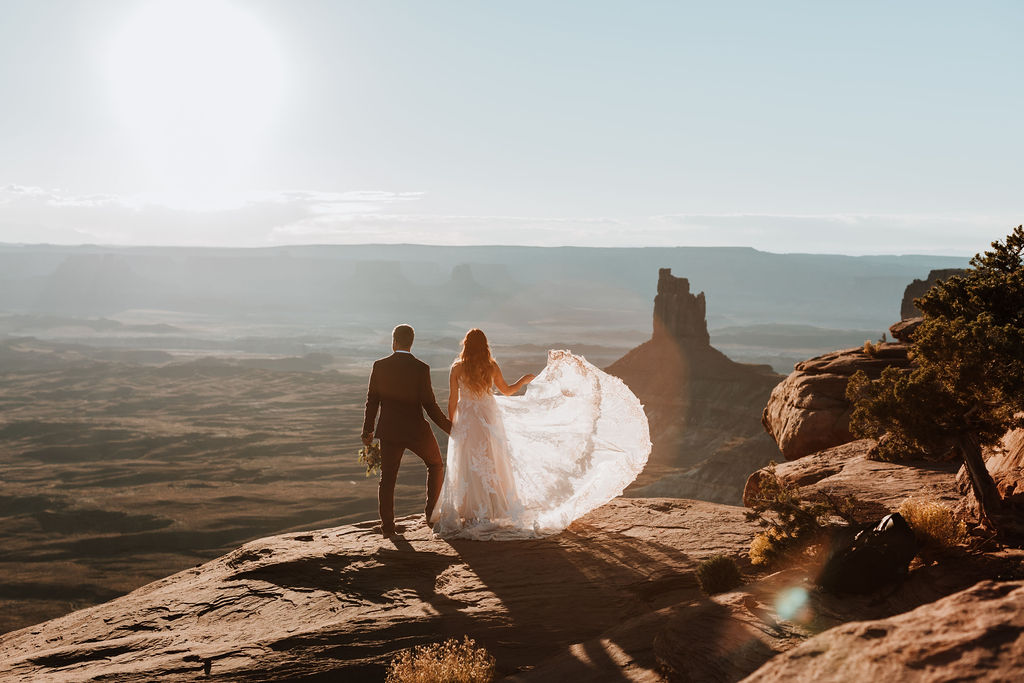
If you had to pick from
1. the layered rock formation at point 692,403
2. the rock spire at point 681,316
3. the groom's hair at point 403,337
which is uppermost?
the groom's hair at point 403,337

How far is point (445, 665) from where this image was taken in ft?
20.8

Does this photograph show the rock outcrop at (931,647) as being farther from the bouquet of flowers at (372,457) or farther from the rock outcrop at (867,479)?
the bouquet of flowers at (372,457)

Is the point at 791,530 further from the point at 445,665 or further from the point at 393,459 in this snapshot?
the point at 393,459

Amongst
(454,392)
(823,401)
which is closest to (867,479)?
(823,401)

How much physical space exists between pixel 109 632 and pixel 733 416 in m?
89.6

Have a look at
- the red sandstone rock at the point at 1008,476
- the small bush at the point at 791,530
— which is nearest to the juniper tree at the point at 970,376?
the red sandstone rock at the point at 1008,476

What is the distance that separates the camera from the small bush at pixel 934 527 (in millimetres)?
6926

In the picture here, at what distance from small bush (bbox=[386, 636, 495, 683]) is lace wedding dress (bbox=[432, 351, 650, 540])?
2.35 metres

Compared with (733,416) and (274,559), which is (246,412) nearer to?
(733,416)

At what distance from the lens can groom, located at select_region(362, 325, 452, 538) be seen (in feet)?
30.5

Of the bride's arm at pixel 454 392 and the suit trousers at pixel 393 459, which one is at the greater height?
the bride's arm at pixel 454 392

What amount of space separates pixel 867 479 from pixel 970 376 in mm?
4108

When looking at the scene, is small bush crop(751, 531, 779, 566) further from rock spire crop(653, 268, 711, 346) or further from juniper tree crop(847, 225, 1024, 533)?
rock spire crop(653, 268, 711, 346)

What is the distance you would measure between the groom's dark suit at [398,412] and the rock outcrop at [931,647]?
5911 millimetres
